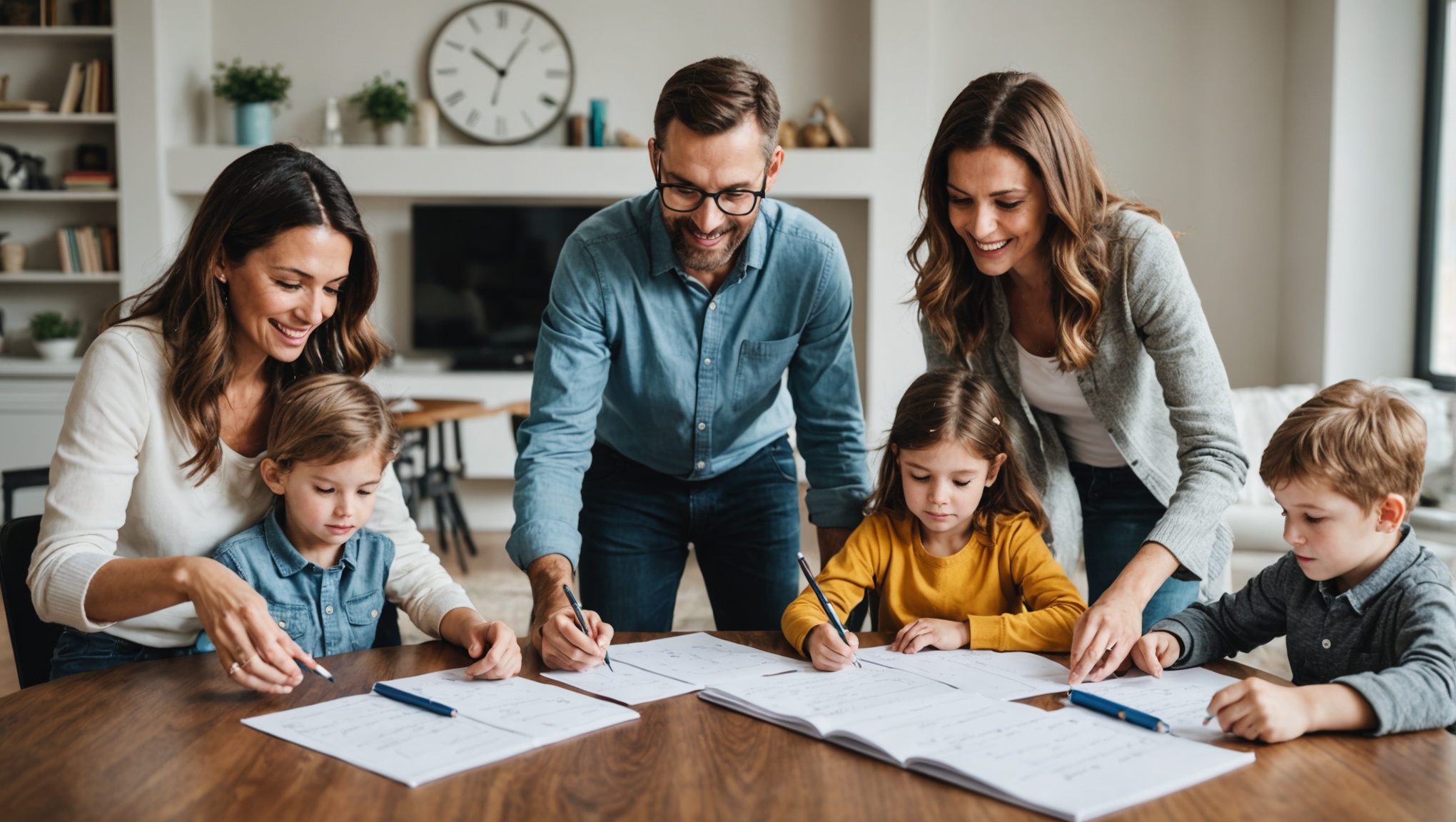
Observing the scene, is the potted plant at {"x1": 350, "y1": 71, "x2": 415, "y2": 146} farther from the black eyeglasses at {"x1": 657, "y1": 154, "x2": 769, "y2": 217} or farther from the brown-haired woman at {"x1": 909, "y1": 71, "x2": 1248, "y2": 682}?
the brown-haired woman at {"x1": 909, "y1": 71, "x2": 1248, "y2": 682}

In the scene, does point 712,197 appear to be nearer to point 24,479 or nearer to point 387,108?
point 24,479

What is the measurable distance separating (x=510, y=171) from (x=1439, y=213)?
3.98m

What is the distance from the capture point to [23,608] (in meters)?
1.50

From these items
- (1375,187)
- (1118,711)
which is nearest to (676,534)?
(1118,711)

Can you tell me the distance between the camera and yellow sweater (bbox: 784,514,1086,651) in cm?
157

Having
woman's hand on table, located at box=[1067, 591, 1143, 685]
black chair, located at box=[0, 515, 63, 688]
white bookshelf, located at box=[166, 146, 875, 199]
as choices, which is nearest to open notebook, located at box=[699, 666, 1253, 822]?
woman's hand on table, located at box=[1067, 591, 1143, 685]

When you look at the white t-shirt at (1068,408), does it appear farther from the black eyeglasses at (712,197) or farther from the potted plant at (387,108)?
the potted plant at (387,108)

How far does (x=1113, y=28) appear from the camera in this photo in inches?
216

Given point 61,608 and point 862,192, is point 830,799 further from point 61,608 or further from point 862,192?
point 862,192

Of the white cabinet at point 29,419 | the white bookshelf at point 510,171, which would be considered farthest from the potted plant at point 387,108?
the white cabinet at point 29,419

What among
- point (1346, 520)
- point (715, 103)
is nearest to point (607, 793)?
point (1346, 520)

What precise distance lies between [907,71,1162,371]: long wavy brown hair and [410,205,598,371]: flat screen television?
400cm

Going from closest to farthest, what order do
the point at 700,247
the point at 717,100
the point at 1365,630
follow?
1. the point at 1365,630
2. the point at 717,100
3. the point at 700,247

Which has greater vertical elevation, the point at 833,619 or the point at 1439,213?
the point at 1439,213
